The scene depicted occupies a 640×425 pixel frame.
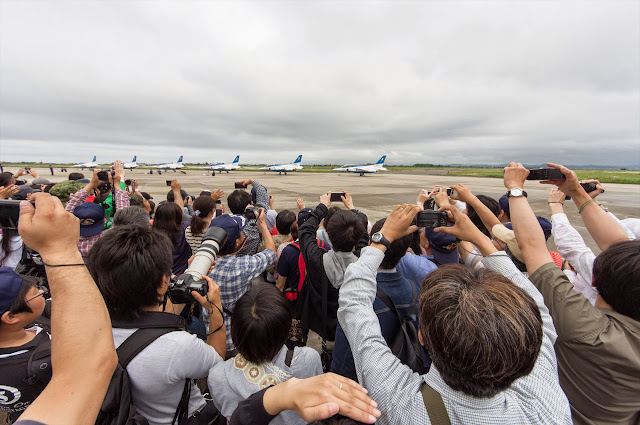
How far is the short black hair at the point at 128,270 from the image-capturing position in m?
1.47

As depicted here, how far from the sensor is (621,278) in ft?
4.23

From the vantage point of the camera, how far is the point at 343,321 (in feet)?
4.28

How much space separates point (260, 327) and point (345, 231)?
1096 mm

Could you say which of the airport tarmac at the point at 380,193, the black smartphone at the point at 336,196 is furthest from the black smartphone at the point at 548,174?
the airport tarmac at the point at 380,193

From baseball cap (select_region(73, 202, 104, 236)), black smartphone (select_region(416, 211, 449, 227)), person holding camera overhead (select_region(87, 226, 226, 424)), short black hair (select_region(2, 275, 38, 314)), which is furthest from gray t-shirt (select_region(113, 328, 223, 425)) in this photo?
baseball cap (select_region(73, 202, 104, 236))

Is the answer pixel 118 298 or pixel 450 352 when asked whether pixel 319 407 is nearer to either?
pixel 450 352

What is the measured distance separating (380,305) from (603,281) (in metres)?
1.24

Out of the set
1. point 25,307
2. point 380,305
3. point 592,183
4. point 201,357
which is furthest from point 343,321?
point 592,183

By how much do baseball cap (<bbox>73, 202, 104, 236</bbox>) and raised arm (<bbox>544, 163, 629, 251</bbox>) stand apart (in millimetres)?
5062

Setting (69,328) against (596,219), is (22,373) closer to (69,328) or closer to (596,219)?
(69,328)

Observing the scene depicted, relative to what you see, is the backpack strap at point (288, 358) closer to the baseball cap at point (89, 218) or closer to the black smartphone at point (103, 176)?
the baseball cap at point (89, 218)

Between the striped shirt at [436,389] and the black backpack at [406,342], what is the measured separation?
0.68 m

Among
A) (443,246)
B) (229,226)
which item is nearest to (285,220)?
(229,226)

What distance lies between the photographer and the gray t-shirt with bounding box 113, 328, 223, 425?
1.33m
